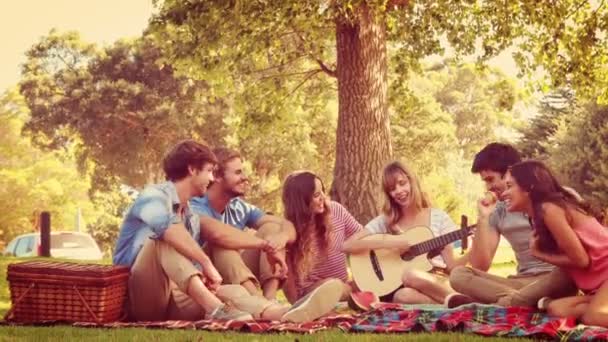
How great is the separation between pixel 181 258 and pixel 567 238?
2.48 meters

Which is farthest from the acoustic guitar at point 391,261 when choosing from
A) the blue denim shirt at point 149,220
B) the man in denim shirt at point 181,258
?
the blue denim shirt at point 149,220

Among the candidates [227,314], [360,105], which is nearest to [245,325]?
[227,314]

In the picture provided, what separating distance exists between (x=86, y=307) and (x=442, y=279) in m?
2.85

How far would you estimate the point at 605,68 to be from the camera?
16656mm

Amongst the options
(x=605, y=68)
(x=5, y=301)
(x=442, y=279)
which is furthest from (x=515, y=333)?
(x=605, y=68)

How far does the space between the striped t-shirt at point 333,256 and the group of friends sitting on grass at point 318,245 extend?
11 mm

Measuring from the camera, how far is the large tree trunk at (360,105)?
14023 mm

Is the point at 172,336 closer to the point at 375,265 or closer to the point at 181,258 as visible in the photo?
the point at 181,258

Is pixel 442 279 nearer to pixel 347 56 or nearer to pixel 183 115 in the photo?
pixel 347 56

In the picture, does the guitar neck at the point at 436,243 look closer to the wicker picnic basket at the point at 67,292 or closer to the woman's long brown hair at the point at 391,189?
the woman's long brown hair at the point at 391,189

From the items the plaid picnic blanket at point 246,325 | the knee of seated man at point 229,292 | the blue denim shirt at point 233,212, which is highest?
the blue denim shirt at point 233,212

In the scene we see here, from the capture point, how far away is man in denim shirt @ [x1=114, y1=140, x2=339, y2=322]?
5949mm

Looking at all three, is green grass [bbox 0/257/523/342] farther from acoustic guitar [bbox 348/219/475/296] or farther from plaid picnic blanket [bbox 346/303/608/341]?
acoustic guitar [bbox 348/219/475/296]

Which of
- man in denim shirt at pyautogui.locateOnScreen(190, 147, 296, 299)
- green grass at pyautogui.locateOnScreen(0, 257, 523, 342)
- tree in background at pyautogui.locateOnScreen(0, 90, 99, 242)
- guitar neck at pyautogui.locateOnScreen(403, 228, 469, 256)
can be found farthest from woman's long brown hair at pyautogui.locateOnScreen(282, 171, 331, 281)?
tree in background at pyautogui.locateOnScreen(0, 90, 99, 242)
